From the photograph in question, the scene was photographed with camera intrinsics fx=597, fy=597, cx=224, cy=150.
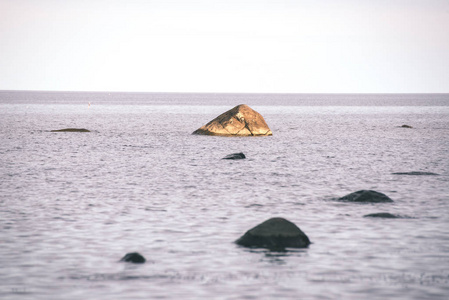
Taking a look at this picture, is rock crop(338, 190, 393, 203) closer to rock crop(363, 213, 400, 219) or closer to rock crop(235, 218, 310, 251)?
rock crop(363, 213, 400, 219)

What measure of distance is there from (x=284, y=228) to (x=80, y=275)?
16.1 feet

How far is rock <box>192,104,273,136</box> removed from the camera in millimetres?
50062

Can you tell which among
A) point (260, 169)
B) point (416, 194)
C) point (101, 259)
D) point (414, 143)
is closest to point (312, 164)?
point (260, 169)

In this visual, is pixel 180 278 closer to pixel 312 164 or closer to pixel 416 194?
pixel 416 194

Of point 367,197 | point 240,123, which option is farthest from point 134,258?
point 240,123

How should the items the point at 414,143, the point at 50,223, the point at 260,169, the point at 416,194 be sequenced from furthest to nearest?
the point at 414,143
the point at 260,169
the point at 416,194
the point at 50,223

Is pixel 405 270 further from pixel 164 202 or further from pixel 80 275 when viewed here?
pixel 164 202

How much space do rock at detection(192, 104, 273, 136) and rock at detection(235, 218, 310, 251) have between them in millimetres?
35855

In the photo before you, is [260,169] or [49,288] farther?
[260,169]

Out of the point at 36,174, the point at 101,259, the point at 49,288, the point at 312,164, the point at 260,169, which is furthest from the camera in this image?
the point at 312,164

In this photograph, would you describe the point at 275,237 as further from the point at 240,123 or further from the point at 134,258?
the point at 240,123

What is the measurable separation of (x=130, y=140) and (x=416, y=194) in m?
31.7

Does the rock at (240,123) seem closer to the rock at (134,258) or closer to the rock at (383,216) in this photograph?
the rock at (383,216)

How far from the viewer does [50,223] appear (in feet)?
52.8
